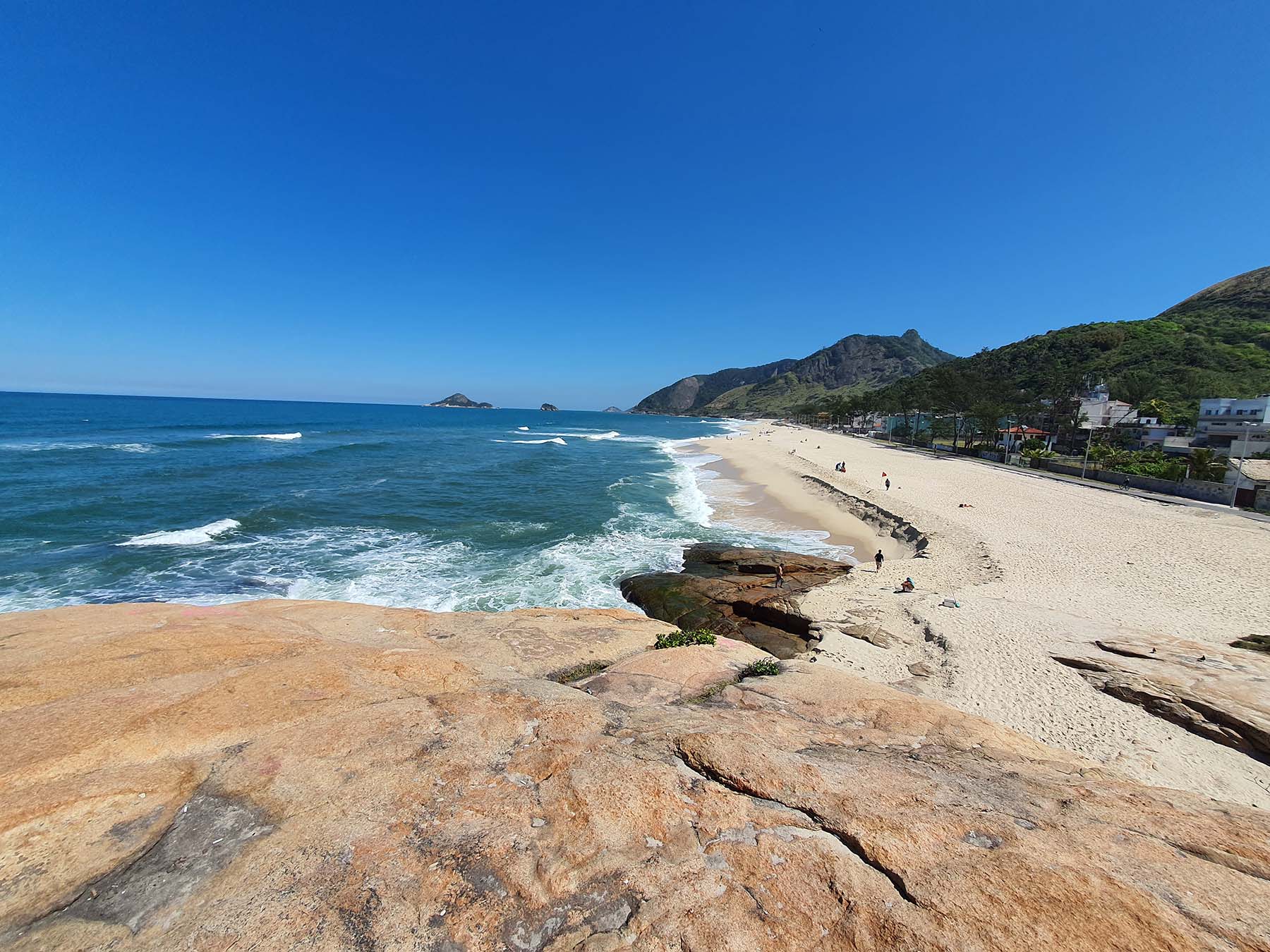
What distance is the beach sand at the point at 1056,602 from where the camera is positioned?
32.5 feet

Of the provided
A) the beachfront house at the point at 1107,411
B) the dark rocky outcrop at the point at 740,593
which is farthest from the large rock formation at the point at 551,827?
the beachfront house at the point at 1107,411

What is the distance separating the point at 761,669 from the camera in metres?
9.77

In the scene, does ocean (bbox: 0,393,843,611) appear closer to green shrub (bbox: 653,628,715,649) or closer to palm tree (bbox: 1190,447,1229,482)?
green shrub (bbox: 653,628,715,649)

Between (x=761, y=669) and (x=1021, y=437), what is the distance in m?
76.4

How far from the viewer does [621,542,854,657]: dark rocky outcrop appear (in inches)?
614

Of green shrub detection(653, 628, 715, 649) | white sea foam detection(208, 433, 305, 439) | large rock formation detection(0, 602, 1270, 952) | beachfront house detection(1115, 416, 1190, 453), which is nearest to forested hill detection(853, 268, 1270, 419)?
beachfront house detection(1115, 416, 1190, 453)

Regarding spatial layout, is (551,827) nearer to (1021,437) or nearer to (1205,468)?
(1205,468)

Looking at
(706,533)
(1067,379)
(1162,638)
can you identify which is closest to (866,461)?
(1067,379)

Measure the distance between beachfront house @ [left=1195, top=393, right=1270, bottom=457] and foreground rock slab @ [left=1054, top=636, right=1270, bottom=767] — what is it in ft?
159

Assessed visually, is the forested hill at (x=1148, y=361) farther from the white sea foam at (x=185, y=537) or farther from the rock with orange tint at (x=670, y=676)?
the white sea foam at (x=185, y=537)

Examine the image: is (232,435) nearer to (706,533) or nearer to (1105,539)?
(706,533)

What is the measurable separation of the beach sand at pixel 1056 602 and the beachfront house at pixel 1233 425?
90.4ft

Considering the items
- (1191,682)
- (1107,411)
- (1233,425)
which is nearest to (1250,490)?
(1191,682)

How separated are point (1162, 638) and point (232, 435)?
95.5m
